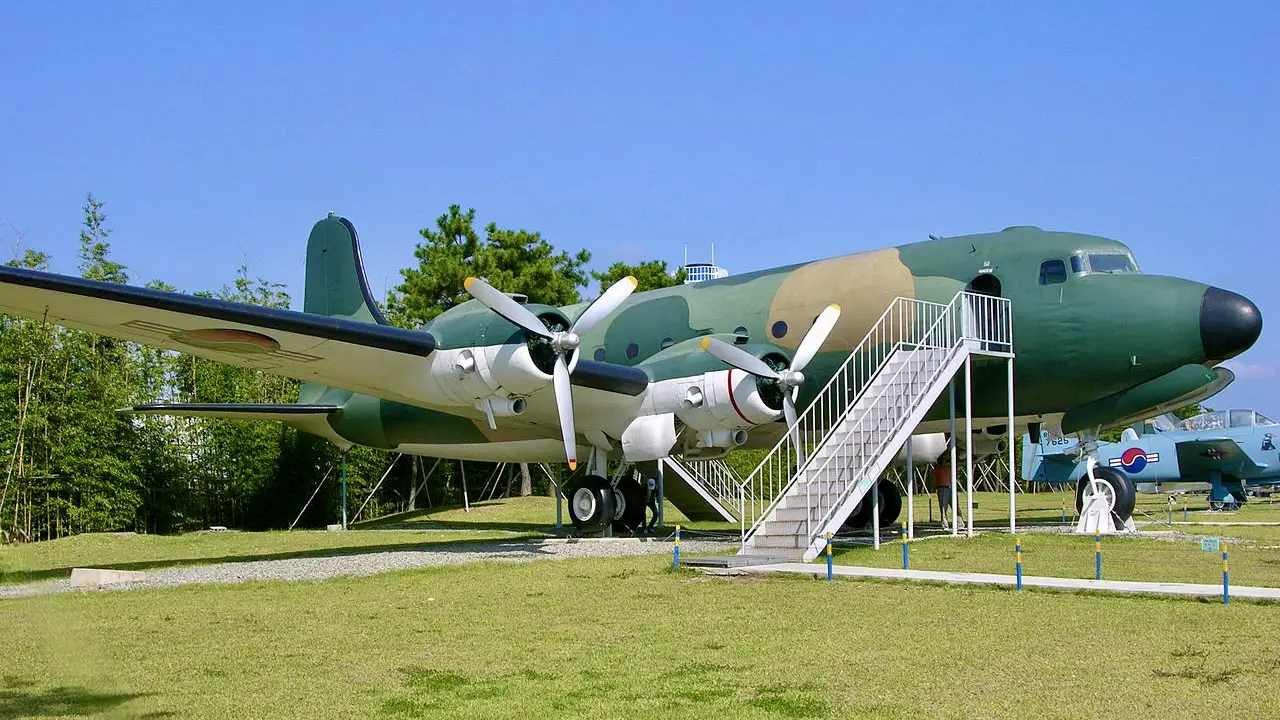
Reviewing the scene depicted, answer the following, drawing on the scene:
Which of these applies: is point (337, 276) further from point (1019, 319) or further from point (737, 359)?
point (1019, 319)

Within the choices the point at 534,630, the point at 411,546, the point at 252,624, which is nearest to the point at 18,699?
the point at 252,624

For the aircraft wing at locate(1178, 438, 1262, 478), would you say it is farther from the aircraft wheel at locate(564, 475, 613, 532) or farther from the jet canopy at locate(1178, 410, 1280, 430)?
the aircraft wheel at locate(564, 475, 613, 532)

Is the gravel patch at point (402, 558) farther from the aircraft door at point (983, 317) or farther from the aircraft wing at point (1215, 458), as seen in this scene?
the aircraft wing at point (1215, 458)

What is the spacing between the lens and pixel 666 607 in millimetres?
9758

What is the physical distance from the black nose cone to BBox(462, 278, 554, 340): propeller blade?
8.80m

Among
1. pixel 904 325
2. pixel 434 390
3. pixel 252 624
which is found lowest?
pixel 252 624

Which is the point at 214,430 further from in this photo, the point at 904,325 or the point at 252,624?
the point at 252,624

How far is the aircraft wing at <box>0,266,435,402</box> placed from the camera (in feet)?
39.6

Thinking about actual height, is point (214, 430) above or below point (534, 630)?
above

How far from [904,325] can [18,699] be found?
517 inches

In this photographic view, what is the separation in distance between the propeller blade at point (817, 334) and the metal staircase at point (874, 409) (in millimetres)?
502

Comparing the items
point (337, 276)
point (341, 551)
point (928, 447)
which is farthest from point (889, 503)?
point (337, 276)

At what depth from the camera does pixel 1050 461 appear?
3478cm

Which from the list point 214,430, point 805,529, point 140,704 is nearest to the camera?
point 140,704
